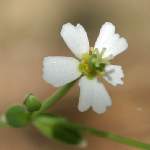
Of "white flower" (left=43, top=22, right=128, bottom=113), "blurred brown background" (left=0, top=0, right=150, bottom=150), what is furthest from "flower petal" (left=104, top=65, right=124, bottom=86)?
"blurred brown background" (left=0, top=0, right=150, bottom=150)

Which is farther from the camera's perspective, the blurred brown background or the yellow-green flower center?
the blurred brown background

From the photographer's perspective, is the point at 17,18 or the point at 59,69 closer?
the point at 59,69

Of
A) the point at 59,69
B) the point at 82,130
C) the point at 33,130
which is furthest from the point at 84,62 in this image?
the point at 33,130

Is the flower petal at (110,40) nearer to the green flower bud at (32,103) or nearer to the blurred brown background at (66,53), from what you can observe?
the green flower bud at (32,103)

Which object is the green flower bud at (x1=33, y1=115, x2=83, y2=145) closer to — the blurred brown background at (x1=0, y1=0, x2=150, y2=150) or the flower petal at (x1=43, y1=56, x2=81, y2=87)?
the flower petal at (x1=43, y1=56, x2=81, y2=87)

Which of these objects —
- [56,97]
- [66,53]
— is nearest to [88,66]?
[56,97]

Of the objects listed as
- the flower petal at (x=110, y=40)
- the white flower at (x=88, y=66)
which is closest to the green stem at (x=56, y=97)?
the white flower at (x=88, y=66)

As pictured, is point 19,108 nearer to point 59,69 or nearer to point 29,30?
point 59,69
